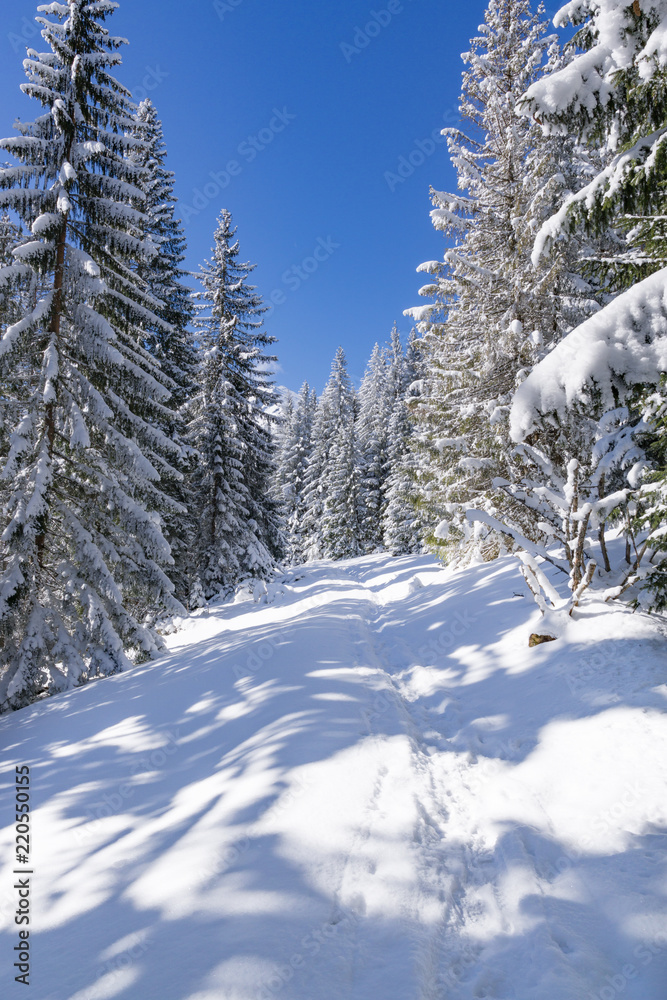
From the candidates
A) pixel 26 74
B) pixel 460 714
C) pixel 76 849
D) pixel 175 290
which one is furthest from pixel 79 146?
pixel 460 714

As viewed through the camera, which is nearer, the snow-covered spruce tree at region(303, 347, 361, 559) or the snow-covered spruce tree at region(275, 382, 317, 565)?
the snow-covered spruce tree at region(303, 347, 361, 559)

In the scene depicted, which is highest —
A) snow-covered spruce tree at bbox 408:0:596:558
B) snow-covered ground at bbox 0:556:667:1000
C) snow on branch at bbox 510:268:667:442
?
snow-covered spruce tree at bbox 408:0:596:558

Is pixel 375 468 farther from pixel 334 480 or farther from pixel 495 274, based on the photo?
pixel 495 274

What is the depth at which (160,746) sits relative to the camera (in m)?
4.56

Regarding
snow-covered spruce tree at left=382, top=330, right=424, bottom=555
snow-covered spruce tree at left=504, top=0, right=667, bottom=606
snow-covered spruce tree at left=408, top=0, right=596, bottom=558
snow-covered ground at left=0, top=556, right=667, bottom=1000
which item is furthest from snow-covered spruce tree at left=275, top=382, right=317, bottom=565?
snow-covered spruce tree at left=504, top=0, right=667, bottom=606

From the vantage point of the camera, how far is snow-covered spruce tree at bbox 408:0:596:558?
974 cm

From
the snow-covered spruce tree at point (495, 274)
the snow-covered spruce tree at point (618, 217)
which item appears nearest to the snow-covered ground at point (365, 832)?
the snow-covered spruce tree at point (618, 217)

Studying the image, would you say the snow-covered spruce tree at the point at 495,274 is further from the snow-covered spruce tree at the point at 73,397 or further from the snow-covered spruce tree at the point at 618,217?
the snow-covered spruce tree at the point at 73,397

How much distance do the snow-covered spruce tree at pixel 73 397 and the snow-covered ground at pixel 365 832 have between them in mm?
2640

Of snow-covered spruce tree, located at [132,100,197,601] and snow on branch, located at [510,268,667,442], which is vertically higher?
snow-covered spruce tree, located at [132,100,197,601]

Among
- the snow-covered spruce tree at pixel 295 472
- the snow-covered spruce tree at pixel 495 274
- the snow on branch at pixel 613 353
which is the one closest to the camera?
the snow on branch at pixel 613 353

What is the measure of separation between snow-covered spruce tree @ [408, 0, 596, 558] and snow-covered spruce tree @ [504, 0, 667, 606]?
4.82m

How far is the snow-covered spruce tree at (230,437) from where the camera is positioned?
16.3 meters

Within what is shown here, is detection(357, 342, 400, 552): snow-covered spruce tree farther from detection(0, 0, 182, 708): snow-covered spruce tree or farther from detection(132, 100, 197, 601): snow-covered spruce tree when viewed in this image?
detection(0, 0, 182, 708): snow-covered spruce tree
